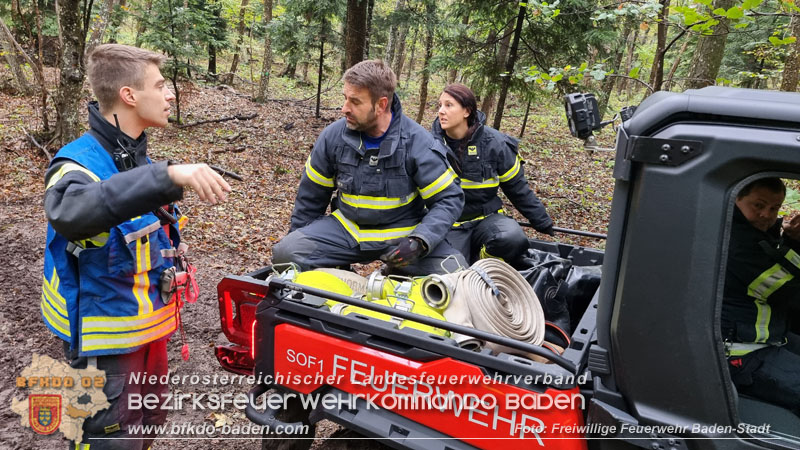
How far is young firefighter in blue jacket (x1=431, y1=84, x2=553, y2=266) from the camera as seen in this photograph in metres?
4.19

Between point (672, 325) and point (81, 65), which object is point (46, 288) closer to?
point (672, 325)

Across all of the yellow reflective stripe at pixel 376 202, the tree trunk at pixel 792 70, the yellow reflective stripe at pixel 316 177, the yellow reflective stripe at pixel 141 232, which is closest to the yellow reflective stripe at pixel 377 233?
the yellow reflective stripe at pixel 376 202

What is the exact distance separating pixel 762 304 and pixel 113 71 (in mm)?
2947

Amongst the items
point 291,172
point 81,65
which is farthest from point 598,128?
point 291,172

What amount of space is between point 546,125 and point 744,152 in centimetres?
1793

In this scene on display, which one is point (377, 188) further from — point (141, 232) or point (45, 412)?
point (45, 412)

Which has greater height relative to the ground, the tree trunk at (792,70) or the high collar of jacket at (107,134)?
the tree trunk at (792,70)

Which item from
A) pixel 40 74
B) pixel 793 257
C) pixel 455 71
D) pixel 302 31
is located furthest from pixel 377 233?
pixel 455 71

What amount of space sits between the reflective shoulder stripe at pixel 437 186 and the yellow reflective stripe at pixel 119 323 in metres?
1.70

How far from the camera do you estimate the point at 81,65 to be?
22.6ft

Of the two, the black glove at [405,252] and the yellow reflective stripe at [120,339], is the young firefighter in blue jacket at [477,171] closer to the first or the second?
the black glove at [405,252]

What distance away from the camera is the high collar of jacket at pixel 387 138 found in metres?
3.11

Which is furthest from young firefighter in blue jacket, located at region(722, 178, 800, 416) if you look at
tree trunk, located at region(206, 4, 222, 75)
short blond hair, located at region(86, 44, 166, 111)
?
tree trunk, located at region(206, 4, 222, 75)

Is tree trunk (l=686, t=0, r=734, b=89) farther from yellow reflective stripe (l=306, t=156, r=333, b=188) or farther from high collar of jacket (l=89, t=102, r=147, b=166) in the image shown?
high collar of jacket (l=89, t=102, r=147, b=166)
